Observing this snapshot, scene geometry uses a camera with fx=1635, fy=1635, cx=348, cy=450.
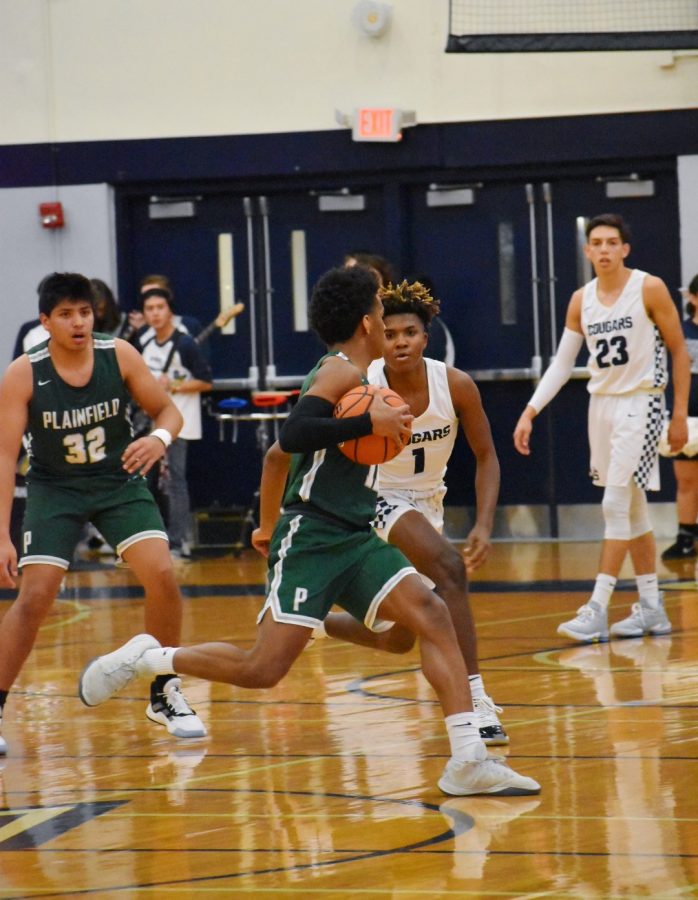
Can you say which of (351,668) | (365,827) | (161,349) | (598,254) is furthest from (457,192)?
(365,827)

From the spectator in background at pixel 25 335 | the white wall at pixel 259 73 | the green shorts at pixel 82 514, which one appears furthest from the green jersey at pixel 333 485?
the white wall at pixel 259 73

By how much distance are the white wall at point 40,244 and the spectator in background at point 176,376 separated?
4.53 ft

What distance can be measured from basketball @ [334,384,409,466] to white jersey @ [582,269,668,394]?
3.15 m

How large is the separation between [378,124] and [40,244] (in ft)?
9.62

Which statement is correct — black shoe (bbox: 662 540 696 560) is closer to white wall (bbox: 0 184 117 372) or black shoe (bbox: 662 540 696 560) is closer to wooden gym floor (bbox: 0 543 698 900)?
wooden gym floor (bbox: 0 543 698 900)

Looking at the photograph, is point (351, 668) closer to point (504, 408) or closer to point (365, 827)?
point (365, 827)

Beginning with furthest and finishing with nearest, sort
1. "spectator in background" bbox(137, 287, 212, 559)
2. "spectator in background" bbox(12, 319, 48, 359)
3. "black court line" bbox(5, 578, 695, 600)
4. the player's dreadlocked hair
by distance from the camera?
"spectator in background" bbox(137, 287, 212, 559), "spectator in background" bbox(12, 319, 48, 359), "black court line" bbox(5, 578, 695, 600), the player's dreadlocked hair

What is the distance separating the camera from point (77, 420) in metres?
5.95

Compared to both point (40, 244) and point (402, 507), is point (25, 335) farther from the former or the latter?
point (402, 507)

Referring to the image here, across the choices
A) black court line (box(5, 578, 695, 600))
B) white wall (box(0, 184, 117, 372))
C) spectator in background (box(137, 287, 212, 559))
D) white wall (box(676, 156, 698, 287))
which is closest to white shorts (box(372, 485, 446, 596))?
black court line (box(5, 578, 695, 600))

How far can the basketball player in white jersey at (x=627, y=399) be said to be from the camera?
7840 millimetres

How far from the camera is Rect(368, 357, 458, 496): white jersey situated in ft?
19.5

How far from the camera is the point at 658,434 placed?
7938 mm

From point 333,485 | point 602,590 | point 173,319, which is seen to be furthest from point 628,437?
point 173,319
